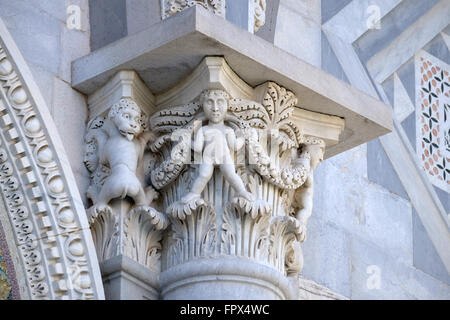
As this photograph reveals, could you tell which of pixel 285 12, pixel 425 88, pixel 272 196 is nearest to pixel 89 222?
pixel 272 196

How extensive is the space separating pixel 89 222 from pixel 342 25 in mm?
2446

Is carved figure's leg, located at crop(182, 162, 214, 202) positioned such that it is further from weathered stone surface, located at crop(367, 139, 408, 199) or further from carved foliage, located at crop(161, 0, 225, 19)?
weathered stone surface, located at crop(367, 139, 408, 199)

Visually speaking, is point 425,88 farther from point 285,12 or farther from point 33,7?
point 33,7

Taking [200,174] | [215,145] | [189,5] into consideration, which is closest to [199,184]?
[200,174]

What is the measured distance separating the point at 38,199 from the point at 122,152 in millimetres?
376

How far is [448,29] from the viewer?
7.87 meters

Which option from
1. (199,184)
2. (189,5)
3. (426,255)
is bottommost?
(199,184)

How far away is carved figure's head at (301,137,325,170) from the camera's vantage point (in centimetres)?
563

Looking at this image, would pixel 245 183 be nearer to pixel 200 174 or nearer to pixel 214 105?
pixel 200 174

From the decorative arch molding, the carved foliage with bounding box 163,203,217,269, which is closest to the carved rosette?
the carved foliage with bounding box 163,203,217,269

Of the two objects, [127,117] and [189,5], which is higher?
[189,5]

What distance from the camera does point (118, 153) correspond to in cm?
530
